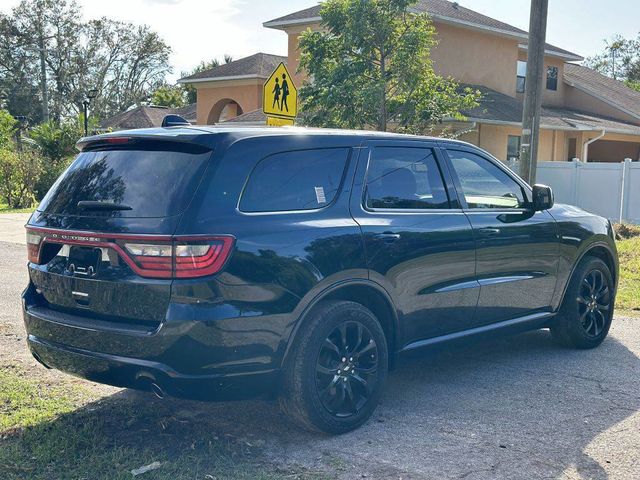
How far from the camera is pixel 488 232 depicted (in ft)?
18.9

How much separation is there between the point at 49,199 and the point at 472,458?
3.01 meters

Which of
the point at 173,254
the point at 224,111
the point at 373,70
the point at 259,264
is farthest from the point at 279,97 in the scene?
the point at 224,111

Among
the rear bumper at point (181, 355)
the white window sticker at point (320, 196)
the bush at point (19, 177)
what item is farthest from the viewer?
the bush at point (19, 177)

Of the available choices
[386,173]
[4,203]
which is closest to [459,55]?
[4,203]

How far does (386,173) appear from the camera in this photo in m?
5.31

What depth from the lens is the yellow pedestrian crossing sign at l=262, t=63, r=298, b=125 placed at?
34.9 feet

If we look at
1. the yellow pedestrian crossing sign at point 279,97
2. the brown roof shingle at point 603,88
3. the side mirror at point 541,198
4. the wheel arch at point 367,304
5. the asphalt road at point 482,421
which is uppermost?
the brown roof shingle at point 603,88

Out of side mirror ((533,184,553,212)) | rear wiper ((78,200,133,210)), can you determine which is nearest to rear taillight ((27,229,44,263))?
rear wiper ((78,200,133,210))

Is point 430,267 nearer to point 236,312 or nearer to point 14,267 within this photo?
point 236,312

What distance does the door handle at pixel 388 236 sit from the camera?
16.2 ft

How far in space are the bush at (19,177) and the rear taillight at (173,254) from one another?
72.0 feet

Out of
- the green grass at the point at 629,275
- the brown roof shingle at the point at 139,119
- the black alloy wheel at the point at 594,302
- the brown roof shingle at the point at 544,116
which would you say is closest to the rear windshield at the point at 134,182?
the black alloy wheel at the point at 594,302

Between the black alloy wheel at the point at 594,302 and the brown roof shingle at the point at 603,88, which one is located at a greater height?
the brown roof shingle at the point at 603,88

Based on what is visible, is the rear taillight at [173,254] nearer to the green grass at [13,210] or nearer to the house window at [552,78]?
the green grass at [13,210]
